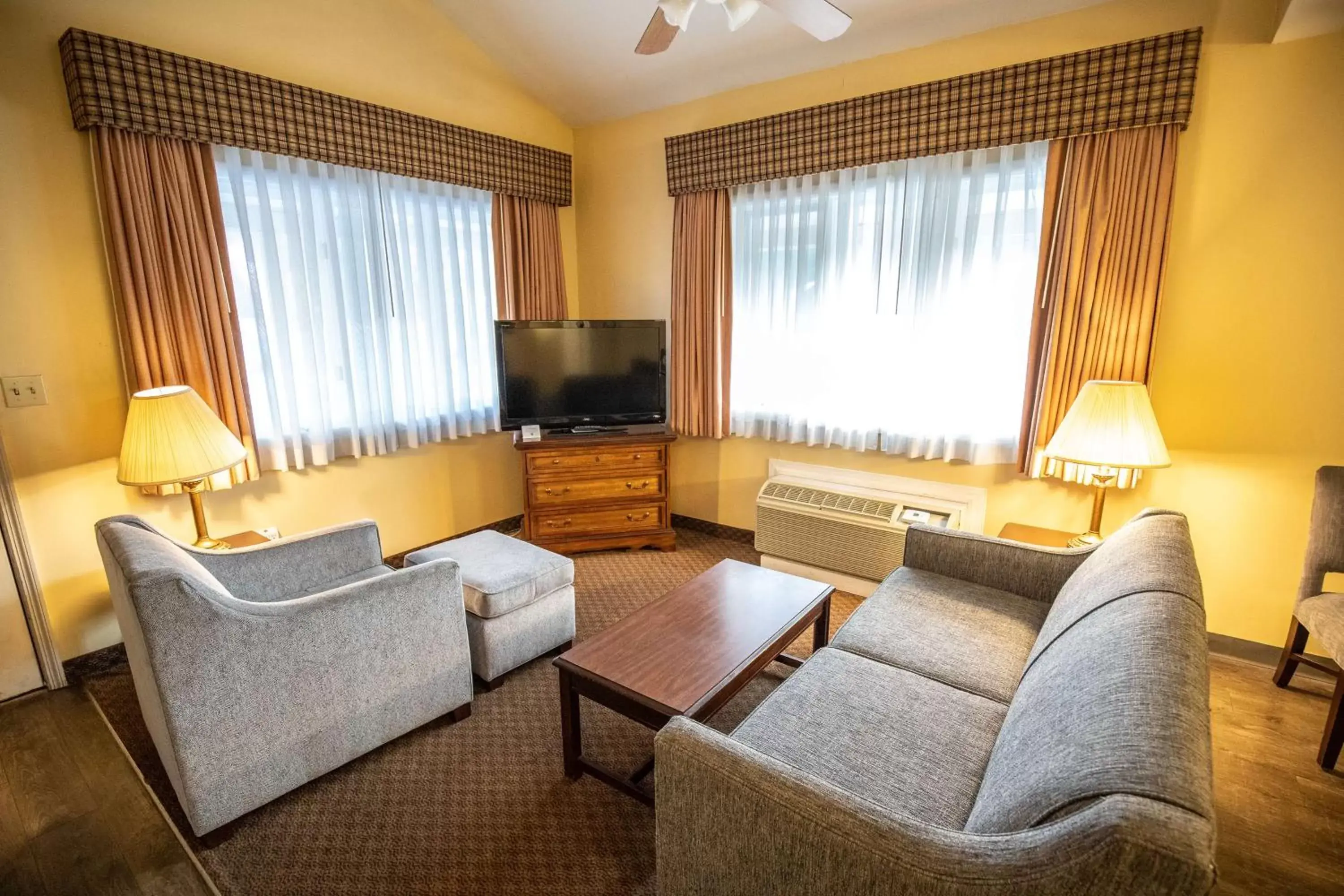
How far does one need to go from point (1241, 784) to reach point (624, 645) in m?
1.98

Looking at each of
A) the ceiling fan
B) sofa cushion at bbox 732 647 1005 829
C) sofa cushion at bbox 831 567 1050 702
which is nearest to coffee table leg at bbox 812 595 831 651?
sofa cushion at bbox 831 567 1050 702

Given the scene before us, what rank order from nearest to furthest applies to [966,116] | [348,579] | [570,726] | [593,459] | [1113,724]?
[1113,724], [570,726], [348,579], [966,116], [593,459]

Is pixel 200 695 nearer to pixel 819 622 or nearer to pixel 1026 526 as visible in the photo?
pixel 819 622

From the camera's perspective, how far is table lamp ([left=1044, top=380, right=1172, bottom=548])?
85.5 inches

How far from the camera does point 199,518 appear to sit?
8.05 ft

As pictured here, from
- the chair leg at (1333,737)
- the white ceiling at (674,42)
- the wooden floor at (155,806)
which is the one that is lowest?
the wooden floor at (155,806)

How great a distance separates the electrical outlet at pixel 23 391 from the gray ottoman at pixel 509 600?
1472 millimetres

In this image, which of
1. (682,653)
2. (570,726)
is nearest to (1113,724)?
(682,653)

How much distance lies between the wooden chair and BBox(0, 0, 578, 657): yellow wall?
160 inches

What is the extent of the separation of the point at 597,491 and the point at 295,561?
1669 millimetres

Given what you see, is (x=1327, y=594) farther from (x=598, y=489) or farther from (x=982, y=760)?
(x=598, y=489)

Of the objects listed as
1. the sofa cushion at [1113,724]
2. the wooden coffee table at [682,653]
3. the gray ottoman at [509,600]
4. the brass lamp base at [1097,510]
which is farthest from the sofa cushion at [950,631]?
the gray ottoman at [509,600]

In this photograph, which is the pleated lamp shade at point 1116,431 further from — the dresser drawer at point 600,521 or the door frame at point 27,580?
the door frame at point 27,580

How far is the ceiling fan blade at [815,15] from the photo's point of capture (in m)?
1.82
